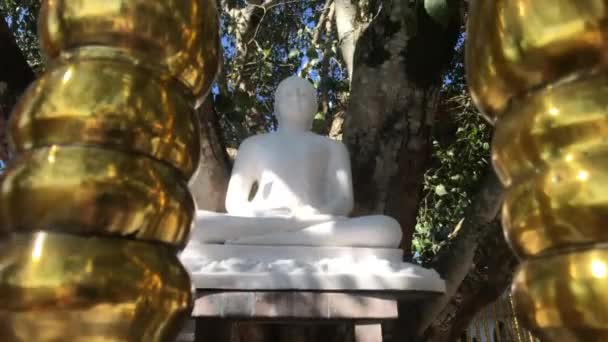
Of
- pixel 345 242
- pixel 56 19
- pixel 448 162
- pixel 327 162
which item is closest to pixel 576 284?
pixel 56 19

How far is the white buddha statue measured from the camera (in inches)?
69.4

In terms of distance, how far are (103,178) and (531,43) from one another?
271 millimetres

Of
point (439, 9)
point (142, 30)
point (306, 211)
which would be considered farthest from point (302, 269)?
point (142, 30)

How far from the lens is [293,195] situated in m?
2.16

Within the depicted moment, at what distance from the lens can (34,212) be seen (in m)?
0.37

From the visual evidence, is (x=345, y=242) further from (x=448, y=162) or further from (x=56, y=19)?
(x=448, y=162)

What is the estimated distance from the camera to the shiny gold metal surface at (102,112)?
394mm

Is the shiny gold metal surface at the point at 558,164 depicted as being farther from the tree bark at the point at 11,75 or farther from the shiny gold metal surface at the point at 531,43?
the tree bark at the point at 11,75

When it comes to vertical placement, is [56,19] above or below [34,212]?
above

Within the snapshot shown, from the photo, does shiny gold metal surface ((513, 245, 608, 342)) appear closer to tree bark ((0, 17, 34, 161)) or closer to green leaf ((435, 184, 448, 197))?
tree bark ((0, 17, 34, 161))

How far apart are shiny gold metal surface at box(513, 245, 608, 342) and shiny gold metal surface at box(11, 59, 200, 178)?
25 cm

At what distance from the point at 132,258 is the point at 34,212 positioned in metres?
0.07

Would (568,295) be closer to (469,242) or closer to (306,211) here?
(306,211)

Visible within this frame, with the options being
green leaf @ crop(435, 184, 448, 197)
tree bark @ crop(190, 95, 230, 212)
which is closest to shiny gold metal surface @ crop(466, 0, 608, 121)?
tree bark @ crop(190, 95, 230, 212)
